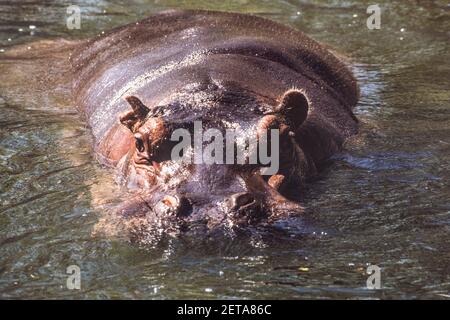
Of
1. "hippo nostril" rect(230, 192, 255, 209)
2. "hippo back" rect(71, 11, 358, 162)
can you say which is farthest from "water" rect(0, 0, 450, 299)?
"hippo back" rect(71, 11, 358, 162)

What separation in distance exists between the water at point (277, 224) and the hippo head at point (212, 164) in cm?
17

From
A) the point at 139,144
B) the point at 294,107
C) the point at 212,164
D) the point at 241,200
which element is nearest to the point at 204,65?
the point at 294,107

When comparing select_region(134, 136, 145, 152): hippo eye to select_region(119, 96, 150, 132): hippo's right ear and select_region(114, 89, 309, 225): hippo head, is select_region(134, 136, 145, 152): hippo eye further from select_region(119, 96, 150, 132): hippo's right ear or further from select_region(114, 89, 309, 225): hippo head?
select_region(119, 96, 150, 132): hippo's right ear

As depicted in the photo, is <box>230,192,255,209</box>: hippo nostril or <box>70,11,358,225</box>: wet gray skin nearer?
<box>230,192,255,209</box>: hippo nostril

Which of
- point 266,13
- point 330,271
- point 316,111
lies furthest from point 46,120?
point 266,13

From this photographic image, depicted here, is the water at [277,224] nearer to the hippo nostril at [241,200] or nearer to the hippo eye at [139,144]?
the hippo nostril at [241,200]

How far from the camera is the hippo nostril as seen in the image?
5.41 m

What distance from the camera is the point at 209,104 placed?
6211 millimetres

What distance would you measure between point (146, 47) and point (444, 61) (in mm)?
3613

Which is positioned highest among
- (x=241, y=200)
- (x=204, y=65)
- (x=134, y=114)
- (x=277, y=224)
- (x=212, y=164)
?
(x=204, y=65)

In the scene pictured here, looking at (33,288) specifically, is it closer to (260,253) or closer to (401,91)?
(260,253)

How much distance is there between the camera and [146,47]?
8336 mm

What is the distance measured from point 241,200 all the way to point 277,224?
0.26 meters

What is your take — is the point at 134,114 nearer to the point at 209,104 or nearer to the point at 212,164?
the point at 209,104
